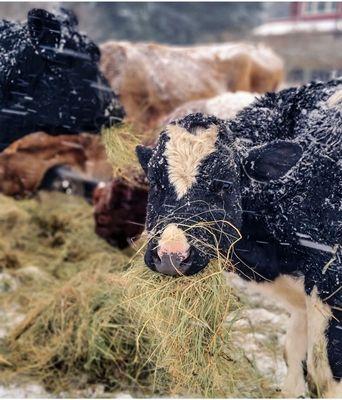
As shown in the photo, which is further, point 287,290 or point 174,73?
point 174,73

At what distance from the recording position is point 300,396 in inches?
134

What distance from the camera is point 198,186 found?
8.89 feet

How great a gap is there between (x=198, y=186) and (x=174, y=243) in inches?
12.2

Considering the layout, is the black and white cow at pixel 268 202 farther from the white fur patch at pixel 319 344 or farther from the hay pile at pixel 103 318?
the hay pile at pixel 103 318

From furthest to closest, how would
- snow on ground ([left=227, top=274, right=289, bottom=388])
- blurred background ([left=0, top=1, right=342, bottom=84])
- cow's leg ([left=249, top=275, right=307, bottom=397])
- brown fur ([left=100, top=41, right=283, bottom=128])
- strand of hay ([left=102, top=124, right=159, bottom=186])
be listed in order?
blurred background ([left=0, top=1, right=342, bottom=84]) → brown fur ([left=100, top=41, right=283, bottom=128]) → strand of hay ([left=102, top=124, right=159, bottom=186]) → snow on ground ([left=227, top=274, right=289, bottom=388]) → cow's leg ([left=249, top=275, right=307, bottom=397])

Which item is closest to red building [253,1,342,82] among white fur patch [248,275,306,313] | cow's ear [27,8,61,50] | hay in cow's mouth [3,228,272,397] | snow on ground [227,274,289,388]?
snow on ground [227,274,289,388]

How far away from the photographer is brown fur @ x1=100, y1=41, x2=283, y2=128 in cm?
579

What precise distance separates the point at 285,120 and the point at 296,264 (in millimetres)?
753

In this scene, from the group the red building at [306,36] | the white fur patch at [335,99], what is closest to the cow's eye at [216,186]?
the white fur patch at [335,99]

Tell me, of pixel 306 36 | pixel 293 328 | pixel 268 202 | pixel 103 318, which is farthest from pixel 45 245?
pixel 306 36

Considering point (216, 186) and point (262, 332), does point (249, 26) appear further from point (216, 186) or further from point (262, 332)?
point (216, 186)

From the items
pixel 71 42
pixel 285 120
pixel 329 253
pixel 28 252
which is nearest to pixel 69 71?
pixel 71 42

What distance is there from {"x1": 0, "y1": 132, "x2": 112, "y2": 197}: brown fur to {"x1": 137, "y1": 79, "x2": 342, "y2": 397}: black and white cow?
2580 mm

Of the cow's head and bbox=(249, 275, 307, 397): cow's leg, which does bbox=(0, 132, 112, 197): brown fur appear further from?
the cow's head
